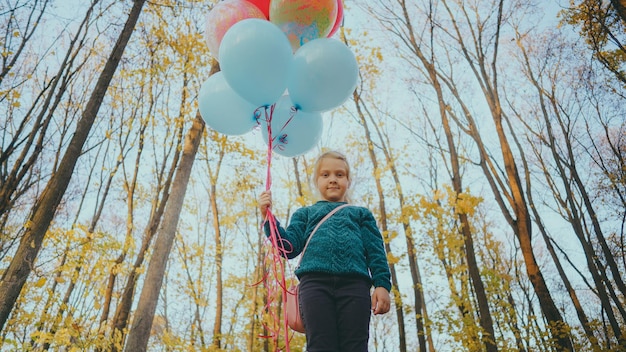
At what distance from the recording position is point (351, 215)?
1.84m

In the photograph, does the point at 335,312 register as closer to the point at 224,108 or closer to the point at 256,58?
the point at 256,58

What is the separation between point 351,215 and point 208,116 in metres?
1.25

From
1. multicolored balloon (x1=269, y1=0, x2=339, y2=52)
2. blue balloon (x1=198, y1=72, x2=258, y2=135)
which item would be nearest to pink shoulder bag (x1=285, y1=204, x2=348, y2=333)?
blue balloon (x1=198, y1=72, x2=258, y2=135)

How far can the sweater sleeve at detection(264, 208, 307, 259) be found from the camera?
68.8 inches

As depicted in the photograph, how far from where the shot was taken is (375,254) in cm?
172

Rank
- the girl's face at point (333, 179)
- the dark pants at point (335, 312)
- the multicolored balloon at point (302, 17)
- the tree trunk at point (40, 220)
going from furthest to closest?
the tree trunk at point (40, 220), the multicolored balloon at point (302, 17), the girl's face at point (333, 179), the dark pants at point (335, 312)

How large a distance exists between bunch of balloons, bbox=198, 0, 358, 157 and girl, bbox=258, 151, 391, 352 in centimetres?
63

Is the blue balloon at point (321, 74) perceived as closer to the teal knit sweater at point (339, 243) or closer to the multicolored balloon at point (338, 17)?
the multicolored balloon at point (338, 17)

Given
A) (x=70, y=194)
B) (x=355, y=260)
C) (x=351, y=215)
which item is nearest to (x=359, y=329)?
(x=355, y=260)

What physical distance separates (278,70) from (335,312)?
133 centimetres

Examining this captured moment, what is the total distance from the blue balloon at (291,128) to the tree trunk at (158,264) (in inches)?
86.8

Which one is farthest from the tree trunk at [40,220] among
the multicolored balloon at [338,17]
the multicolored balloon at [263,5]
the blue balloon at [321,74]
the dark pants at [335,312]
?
the dark pants at [335,312]

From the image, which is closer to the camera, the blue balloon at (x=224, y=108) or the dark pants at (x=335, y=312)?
the dark pants at (x=335, y=312)

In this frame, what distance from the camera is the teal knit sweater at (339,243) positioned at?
162 centimetres
